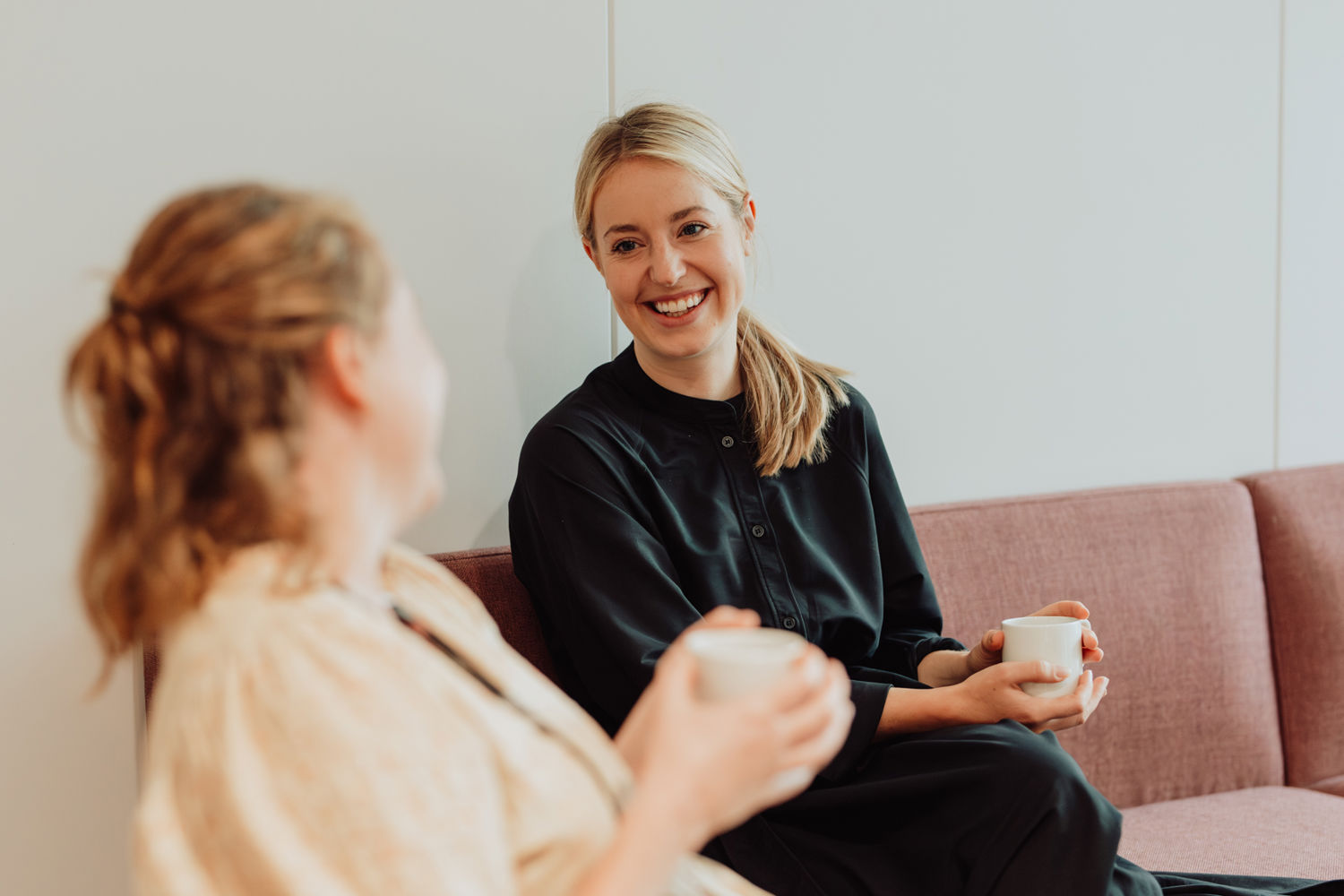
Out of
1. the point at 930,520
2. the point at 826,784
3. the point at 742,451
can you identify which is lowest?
the point at 826,784

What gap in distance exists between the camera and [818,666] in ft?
2.84

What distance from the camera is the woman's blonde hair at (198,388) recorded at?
754mm

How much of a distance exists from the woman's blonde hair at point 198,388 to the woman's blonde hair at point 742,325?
894 mm

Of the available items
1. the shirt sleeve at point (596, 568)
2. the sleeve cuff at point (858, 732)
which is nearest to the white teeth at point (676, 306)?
the shirt sleeve at point (596, 568)

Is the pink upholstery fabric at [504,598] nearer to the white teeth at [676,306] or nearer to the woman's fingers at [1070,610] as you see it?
the white teeth at [676,306]

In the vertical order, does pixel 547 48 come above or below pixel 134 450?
above

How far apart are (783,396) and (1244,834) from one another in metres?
1.02

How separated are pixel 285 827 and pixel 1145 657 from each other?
1757 mm

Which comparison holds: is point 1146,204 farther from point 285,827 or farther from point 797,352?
point 285,827

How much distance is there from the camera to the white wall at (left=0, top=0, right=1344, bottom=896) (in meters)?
1.52

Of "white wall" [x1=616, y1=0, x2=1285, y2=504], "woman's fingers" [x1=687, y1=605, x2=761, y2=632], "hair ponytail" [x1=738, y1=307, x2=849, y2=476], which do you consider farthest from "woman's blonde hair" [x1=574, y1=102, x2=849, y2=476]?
"woman's fingers" [x1=687, y1=605, x2=761, y2=632]

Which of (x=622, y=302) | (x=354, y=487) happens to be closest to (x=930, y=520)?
(x=622, y=302)

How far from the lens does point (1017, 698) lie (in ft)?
4.59

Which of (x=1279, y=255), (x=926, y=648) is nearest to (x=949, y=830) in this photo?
(x=926, y=648)
